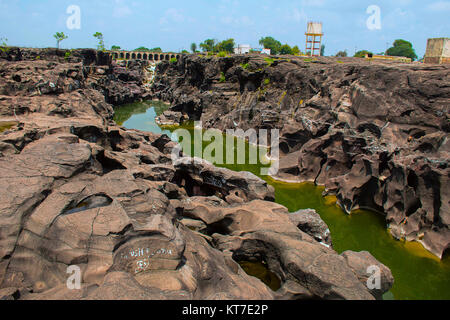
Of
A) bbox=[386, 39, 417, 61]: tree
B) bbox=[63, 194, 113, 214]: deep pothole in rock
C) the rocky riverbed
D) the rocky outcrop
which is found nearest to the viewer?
the rocky riverbed

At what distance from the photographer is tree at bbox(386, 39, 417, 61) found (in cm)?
9838

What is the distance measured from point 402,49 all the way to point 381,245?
103 meters

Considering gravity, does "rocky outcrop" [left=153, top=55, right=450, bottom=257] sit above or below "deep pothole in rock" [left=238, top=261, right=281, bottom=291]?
above

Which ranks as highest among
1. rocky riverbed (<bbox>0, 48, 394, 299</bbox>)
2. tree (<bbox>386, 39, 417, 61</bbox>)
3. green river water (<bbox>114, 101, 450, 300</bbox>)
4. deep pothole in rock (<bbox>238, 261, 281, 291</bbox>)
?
tree (<bbox>386, 39, 417, 61</bbox>)

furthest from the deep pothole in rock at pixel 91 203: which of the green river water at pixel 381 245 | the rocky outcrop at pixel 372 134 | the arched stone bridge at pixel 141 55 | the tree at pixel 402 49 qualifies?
the tree at pixel 402 49

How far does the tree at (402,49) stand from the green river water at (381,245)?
9586 centimetres

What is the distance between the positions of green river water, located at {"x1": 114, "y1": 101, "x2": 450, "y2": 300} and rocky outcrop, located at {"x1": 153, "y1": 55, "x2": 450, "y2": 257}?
0.62 metres

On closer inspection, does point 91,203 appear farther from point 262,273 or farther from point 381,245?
point 381,245

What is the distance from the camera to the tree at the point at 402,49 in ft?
323

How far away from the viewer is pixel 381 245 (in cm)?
1648

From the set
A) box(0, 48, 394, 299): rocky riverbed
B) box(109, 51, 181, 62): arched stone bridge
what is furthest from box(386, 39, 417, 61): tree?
box(0, 48, 394, 299): rocky riverbed

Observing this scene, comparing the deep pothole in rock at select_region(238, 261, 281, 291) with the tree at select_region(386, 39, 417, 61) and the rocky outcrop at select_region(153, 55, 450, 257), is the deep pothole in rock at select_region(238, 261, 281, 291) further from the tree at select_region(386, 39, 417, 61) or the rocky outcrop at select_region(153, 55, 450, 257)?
the tree at select_region(386, 39, 417, 61)

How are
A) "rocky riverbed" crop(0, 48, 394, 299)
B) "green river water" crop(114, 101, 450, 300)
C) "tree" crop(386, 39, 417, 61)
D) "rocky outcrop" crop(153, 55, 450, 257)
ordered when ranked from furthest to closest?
"tree" crop(386, 39, 417, 61) → "rocky outcrop" crop(153, 55, 450, 257) → "green river water" crop(114, 101, 450, 300) → "rocky riverbed" crop(0, 48, 394, 299)

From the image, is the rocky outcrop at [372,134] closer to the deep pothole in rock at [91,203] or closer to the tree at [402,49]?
the deep pothole in rock at [91,203]
